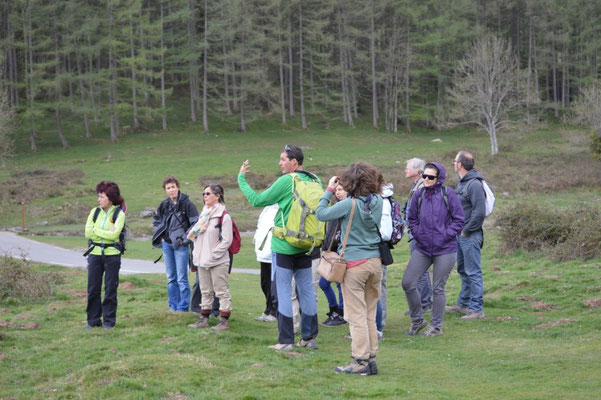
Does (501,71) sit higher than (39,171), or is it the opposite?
(501,71)

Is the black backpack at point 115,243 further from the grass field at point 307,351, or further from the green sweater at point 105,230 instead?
the grass field at point 307,351

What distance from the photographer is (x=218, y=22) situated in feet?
221

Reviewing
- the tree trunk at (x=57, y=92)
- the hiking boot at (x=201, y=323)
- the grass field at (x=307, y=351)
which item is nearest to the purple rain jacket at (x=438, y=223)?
the grass field at (x=307, y=351)

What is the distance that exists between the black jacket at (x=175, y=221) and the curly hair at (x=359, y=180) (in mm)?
4154

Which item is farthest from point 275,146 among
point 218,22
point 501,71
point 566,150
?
point 566,150

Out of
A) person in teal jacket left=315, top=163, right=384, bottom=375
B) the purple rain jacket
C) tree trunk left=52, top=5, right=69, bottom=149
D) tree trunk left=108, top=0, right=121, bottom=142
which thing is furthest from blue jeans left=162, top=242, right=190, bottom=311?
tree trunk left=108, top=0, right=121, bottom=142

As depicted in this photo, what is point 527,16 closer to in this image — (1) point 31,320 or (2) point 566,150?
(2) point 566,150

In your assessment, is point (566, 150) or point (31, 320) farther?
point (566, 150)

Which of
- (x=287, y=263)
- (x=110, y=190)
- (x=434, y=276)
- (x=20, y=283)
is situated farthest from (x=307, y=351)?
(x=20, y=283)

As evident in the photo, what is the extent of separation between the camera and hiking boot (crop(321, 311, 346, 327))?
1073 centimetres

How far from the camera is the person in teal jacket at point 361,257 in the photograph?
24.1 ft

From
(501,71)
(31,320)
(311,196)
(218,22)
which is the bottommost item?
(31,320)

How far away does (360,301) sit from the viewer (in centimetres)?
734

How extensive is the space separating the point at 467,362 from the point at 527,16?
3386 inches
